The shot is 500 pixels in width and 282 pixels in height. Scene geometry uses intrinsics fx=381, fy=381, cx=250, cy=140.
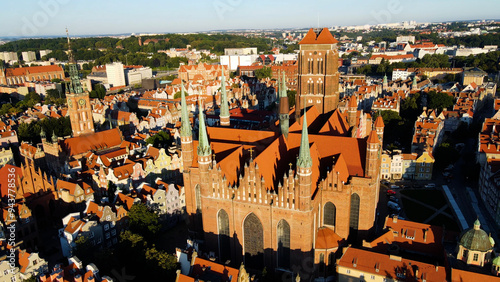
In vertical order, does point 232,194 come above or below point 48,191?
above

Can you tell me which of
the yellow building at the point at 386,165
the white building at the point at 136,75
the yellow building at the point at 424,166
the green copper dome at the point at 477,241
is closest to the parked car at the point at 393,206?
the yellow building at the point at 386,165

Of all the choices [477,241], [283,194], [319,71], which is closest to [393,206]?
[477,241]

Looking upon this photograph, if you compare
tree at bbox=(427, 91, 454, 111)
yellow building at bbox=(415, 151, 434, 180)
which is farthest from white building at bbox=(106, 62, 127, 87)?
yellow building at bbox=(415, 151, 434, 180)

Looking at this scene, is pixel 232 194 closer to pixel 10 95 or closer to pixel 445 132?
pixel 445 132

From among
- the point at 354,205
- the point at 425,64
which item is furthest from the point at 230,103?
the point at 425,64

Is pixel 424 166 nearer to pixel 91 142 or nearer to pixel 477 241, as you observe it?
pixel 477 241

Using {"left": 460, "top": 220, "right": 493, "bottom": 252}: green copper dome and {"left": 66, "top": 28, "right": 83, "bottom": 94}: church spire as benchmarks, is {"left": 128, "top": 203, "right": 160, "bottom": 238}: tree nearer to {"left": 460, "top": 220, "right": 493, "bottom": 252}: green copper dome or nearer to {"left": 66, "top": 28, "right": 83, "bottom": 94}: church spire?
{"left": 460, "top": 220, "right": 493, "bottom": 252}: green copper dome
